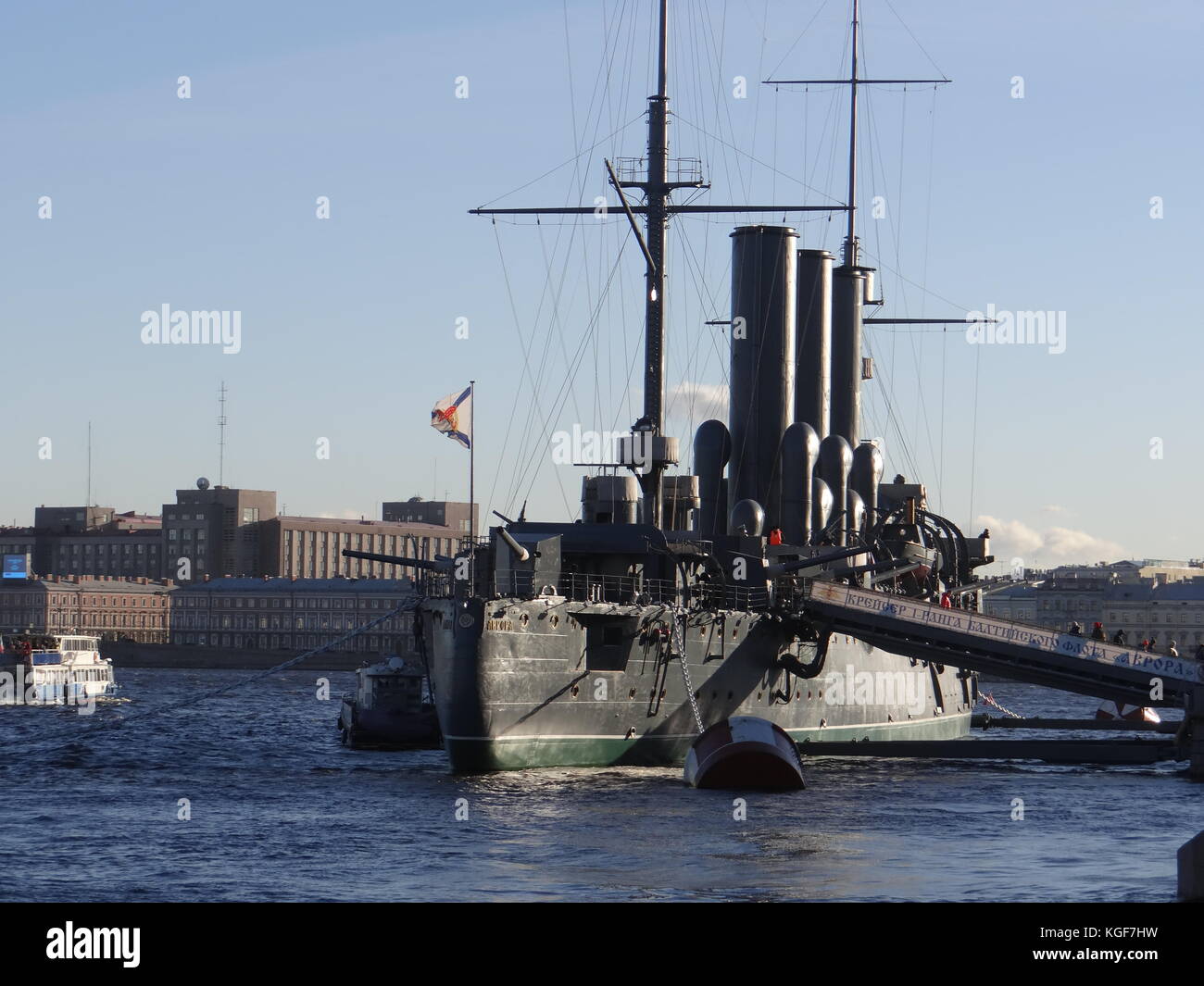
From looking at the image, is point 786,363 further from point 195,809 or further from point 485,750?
point 195,809

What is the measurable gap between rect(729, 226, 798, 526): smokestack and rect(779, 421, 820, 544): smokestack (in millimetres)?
2912

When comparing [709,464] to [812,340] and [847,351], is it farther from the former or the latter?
[847,351]

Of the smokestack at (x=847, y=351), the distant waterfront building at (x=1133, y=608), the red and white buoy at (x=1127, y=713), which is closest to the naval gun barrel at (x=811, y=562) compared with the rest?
the smokestack at (x=847, y=351)

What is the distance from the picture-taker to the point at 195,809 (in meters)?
33.4

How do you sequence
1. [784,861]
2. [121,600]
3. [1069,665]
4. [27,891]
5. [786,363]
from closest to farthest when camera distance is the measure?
1. [27,891]
2. [784,861]
3. [1069,665]
4. [786,363]
5. [121,600]

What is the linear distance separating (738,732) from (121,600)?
16746 cm

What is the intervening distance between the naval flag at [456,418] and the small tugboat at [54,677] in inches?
1733

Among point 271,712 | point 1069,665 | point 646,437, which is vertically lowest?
point 271,712

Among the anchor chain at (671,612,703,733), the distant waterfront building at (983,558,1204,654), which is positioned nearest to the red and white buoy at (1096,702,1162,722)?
the anchor chain at (671,612,703,733)

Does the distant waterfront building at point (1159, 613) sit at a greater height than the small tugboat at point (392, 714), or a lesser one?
lesser

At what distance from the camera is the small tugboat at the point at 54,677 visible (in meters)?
85.4

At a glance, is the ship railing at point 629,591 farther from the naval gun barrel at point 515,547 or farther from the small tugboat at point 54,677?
the small tugboat at point 54,677

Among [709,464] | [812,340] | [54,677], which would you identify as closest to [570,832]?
[709,464]
